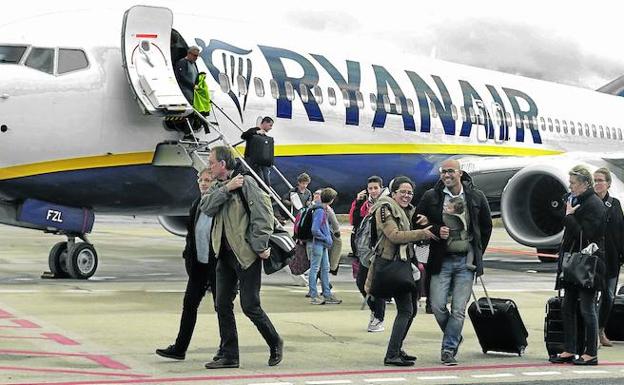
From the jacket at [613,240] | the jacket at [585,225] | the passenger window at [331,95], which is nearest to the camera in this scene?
the jacket at [585,225]

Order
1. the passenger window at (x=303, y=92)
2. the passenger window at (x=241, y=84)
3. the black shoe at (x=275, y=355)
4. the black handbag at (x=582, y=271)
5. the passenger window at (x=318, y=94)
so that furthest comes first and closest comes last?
the passenger window at (x=318, y=94)
the passenger window at (x=303, y=92)
the passenger window at (x=241, y=84)
the black handbag at (x=582, y=271)
the black shoe at (x=275, y=355)

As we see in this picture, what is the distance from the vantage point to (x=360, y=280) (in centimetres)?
1162

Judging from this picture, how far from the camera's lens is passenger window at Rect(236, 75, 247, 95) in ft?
50.7

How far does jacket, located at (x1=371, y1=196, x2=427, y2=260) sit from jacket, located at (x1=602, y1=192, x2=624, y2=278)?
2062mm

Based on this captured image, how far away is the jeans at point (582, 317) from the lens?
8.95 metres

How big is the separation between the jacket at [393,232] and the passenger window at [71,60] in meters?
6.47

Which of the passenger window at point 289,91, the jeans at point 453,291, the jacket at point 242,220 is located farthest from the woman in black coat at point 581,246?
the passenger window at point 289,91

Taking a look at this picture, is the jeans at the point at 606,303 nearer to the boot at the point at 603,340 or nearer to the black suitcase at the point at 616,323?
the boot at the point at 603,340

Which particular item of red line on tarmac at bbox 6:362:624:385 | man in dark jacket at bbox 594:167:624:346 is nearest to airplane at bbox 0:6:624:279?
man in dark jacket at bbox 594:167:624:346

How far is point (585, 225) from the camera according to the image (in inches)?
360

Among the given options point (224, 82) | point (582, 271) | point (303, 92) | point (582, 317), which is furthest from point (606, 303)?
point (303, 92)

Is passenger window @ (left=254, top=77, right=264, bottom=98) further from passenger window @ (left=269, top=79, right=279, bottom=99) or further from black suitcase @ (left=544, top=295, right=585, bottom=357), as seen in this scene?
black suitcase @ (left=544, top=295, right=585, bottom=357)

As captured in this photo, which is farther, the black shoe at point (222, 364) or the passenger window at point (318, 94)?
the passenger window at point (318, 94)

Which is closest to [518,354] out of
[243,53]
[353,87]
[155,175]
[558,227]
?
[155,175]
